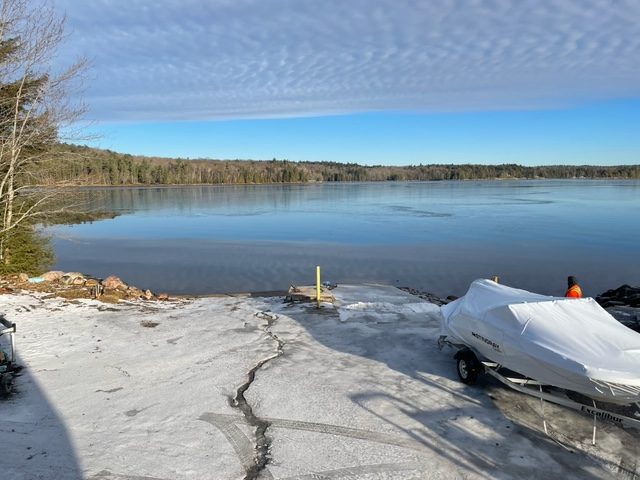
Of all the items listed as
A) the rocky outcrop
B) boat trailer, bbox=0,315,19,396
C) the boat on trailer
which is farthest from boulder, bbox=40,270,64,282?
the boat on trailer

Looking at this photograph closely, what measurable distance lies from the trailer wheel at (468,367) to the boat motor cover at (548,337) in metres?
0.18

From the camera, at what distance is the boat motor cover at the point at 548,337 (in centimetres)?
579

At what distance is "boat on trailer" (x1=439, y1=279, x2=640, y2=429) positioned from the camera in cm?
564

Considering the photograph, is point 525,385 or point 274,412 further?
point 525,385

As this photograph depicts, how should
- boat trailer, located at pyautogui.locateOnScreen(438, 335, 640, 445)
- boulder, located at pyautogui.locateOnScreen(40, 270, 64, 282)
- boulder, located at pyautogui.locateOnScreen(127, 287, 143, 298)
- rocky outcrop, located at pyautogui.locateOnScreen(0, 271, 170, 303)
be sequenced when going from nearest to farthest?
1. boat trailer, located at pyautogui.locateOnScreen(438, 335, 640, 445)
2. rocky outcrop, located at pyautogui.locateOnScreen(0, 271, 170, 303)
3. boulder, located at pyautogui.locateOnScreen(127, 287, 143, 298)
4. boulder, located at pyautogui.locateOnScreen(40, 270, 64, 282)

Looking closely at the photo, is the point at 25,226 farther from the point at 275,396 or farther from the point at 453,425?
the point at 453,425

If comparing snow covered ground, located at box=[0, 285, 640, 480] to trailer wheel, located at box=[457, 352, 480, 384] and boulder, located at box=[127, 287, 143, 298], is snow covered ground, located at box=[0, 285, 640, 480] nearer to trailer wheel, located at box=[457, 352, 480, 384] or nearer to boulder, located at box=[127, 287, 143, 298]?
trailer wheel, located at box=[457, 352, 480, 384]

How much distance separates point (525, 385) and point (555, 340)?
0.97 meters

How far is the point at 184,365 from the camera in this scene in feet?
27.8

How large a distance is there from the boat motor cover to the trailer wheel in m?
0.18

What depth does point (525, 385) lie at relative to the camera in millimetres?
6930

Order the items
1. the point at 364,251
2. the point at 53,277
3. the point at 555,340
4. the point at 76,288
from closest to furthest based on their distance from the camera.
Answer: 1. the point at 555,340
2. the point at 76,288
3. the point at 53,277
4. the point at 364,251

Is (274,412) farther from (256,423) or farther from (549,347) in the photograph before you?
(549,347)

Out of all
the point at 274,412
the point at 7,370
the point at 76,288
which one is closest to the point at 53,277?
the point at 76,288
